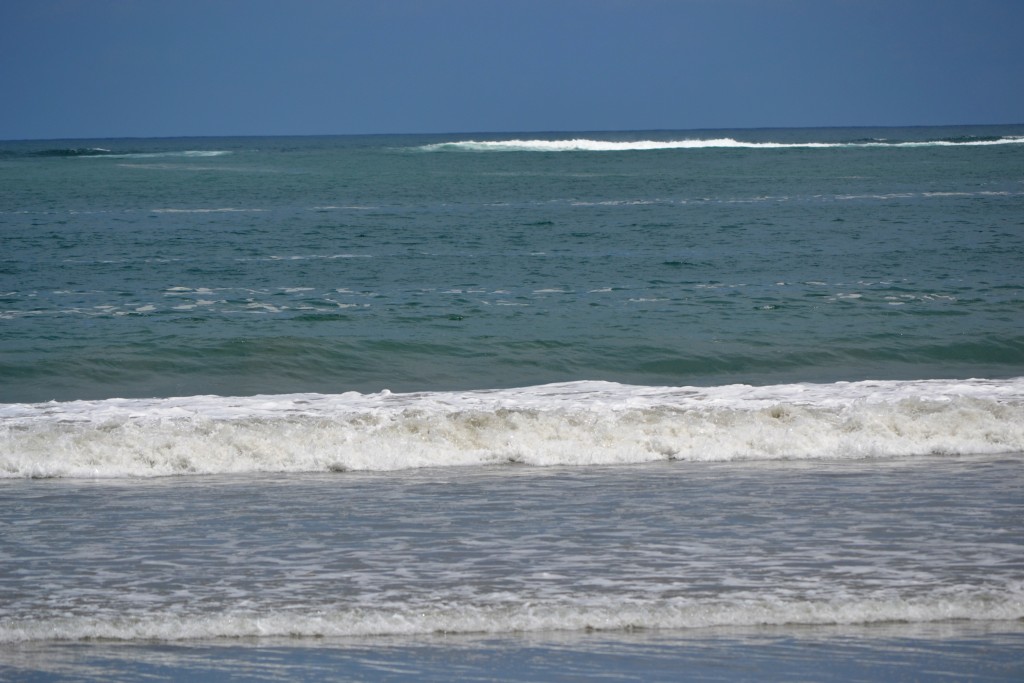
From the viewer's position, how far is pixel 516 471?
9727 mm

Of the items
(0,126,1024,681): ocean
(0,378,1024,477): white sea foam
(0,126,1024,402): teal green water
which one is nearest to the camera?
(0,126,1024,681): ocean

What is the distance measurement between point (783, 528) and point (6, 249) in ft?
80.0

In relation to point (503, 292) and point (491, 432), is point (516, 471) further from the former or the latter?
point (503, 292)

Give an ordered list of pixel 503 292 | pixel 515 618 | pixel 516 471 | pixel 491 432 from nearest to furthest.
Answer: pixel 515 618 → pixel 516 471 → pixel 491 432 → pixel 503 292

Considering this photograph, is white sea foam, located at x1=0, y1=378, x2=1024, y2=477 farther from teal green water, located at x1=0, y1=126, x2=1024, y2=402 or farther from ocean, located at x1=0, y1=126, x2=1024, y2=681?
teal green water, located at x1=0, y1=126, x2=1024, y2=402

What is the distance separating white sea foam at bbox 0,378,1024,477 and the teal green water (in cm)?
248

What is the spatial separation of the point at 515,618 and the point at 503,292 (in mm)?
14254

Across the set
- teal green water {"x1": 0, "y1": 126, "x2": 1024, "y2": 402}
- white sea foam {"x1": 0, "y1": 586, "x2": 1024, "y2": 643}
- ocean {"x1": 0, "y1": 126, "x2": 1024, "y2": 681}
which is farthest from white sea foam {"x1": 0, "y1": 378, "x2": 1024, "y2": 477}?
white sea foam {"x1": 0, "y1": 586, "x2": 1024, "y2": 643}

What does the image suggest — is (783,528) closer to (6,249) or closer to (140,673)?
(140,673)

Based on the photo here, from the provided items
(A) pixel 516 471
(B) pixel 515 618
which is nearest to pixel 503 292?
(A) pixel 516 471

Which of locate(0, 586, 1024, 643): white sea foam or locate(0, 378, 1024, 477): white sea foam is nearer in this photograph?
locate(0, 586, 1024, 643): white sea foam

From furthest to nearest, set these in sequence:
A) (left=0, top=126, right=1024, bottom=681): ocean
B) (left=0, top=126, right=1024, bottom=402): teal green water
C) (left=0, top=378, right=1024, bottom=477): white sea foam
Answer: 1. (left=0, top=126, right=1024, bottom=402): teal green water
2. (left=0, top=378, right=1024, bottom=477): white sea foam
3. (left=0, top=126, right=1024, bottom=681): ocean

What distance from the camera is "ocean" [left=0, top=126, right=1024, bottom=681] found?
19.3 ft

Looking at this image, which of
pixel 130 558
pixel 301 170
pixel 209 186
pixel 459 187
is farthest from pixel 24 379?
pixel 301 170
